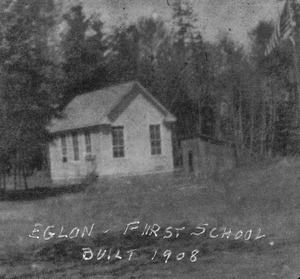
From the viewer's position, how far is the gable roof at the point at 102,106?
18.7 ft

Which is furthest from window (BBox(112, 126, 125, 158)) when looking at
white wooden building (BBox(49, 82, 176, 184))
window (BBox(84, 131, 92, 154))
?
window (BBox(84, 131, 92, 154))

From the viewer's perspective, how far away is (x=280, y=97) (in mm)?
6023

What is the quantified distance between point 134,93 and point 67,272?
5.66 ft

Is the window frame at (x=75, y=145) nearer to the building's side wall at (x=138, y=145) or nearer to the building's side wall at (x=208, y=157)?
the building's side wall at (x=138, y=145)

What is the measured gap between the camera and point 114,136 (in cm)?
578

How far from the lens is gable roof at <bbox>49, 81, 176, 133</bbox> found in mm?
5711

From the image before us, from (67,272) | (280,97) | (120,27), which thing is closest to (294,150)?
(280,97)

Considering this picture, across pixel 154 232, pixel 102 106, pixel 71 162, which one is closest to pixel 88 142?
pixel 71 162

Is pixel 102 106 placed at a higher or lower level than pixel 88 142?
higher

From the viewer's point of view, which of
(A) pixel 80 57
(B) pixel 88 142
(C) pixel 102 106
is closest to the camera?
(A) pixel 80 57

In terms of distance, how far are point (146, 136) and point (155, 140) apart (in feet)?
0.44

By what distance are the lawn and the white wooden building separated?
164 millimetres

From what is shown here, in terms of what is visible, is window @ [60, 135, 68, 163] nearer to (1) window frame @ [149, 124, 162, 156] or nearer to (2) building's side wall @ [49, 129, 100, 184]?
(2) building's side wall @ [49, 129, 100, 184]

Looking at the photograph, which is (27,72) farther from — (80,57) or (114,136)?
(114,136)
